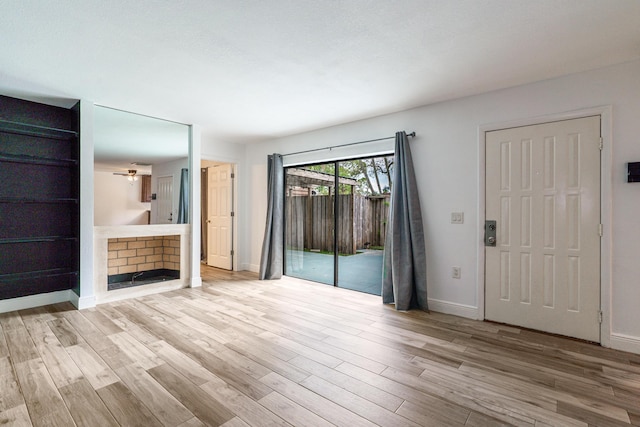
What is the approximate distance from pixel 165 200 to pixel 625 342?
5.39m

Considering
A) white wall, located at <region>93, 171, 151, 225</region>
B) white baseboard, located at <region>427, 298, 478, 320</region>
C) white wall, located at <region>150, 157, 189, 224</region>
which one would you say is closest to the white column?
white wall, located at <region>150, 157, 189, 224</region>

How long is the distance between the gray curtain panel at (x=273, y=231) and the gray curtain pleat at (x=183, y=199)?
1294mm

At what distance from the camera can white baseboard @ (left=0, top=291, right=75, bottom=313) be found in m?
3.42

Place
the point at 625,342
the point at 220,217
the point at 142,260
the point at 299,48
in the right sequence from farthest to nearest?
the point at 220,217
the point at 142,260
the point at 625,342
the point at 299,48

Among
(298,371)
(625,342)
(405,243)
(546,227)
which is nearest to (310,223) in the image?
(405,243)

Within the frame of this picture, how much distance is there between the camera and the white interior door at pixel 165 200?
14.2 feet

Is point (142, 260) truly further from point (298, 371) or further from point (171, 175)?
point (298, 371)

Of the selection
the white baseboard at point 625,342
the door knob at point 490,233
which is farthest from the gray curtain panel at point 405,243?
the white baseboard at point 625,342

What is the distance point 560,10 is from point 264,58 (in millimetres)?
2126

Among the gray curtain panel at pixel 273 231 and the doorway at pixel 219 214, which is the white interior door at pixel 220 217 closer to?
the doorway at pixel 219 214

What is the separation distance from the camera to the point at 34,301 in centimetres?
359

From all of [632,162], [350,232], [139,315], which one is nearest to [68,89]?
[139,315]

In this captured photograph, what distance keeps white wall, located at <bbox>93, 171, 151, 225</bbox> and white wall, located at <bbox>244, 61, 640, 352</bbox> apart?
2723 millimetres

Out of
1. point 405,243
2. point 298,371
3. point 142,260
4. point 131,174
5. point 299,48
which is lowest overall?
point 298,371
